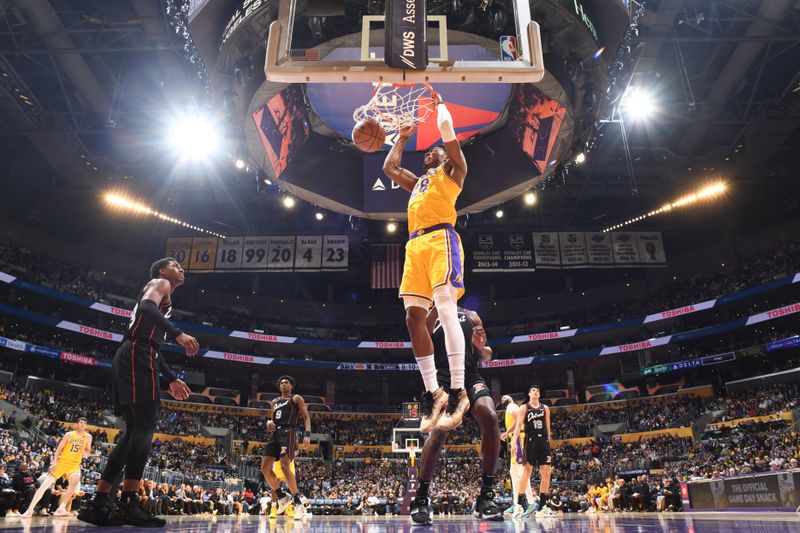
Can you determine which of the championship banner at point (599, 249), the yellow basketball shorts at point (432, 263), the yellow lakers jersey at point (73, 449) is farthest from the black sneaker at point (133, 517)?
the championship banner at point (599, 249)

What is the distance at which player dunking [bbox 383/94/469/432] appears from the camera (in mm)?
4035

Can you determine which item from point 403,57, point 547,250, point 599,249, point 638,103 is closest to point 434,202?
point 403,57

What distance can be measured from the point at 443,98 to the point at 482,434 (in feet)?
27.1

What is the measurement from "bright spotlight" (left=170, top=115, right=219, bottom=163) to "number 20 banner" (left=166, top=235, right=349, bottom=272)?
6.29 m

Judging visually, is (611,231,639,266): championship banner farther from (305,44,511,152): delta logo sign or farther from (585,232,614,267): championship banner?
(305,44,511,152): delta logo sign

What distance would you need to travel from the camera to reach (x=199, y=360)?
36812 mm

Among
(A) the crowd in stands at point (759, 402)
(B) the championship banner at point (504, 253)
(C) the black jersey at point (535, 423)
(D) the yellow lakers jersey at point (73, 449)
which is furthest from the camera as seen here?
(B) the championship banner at point (504, 253)

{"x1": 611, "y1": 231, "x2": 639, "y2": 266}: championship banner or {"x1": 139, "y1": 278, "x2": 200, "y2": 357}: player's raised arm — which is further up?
{"x1": 611, "y1": 231, "x2": 639, "y2": 266}: championship banner

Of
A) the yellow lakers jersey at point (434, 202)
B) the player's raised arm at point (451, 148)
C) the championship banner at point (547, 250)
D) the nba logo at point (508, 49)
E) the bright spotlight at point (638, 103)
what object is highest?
the bright spotlight at point (638, 103)

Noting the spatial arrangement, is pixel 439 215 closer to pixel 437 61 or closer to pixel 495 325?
pixel 437 61

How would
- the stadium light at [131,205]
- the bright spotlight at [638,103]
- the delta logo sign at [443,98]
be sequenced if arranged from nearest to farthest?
the delta logo sign at [443,98]
the bright spotlight at [638,103]
the stadium light at [131,205]

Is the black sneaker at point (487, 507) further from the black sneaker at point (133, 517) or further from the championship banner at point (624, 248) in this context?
the championship banner at point (624, 248)

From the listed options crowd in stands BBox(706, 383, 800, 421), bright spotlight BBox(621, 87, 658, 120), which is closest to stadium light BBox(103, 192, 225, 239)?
bright spotlight BBox(621, 87, 658, 120)

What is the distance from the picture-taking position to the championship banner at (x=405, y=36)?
5289 mm
